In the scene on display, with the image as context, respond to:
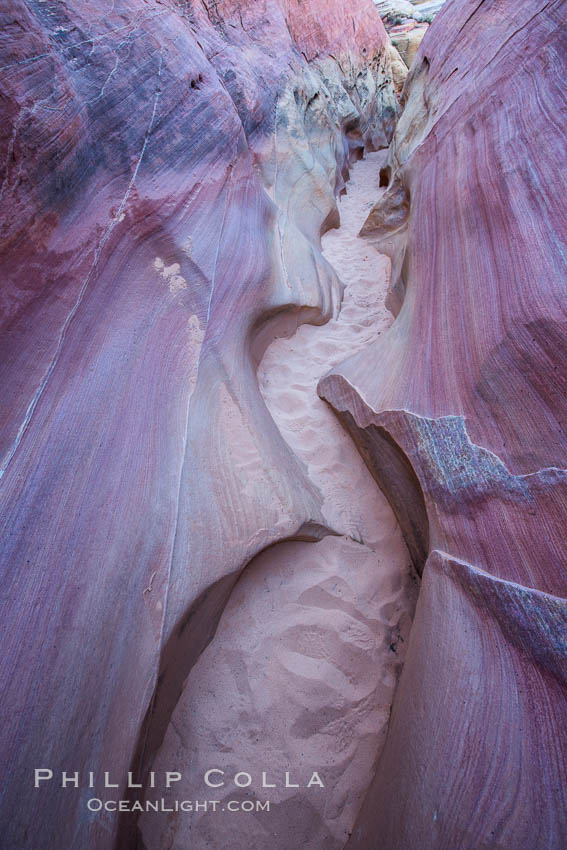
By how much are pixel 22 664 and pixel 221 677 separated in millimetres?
703

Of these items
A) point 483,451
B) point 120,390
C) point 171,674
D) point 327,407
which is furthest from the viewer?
point 327,407

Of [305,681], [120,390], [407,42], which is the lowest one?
[305,681]

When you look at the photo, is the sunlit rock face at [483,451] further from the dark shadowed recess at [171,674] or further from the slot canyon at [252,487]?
the dark shadowed recess at [171,674]

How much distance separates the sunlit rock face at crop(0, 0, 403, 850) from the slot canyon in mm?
10

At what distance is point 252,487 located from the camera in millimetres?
1709

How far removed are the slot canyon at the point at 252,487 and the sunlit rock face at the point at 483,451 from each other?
0.01m

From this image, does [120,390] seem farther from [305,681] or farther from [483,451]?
[483,451]

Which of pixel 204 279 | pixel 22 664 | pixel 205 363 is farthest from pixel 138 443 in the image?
pixel 204 279

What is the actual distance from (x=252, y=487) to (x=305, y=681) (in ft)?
2.53

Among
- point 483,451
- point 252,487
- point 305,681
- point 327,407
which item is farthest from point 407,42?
point 305,681

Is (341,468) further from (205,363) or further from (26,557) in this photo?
(26,557)

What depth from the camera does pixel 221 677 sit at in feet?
4.83

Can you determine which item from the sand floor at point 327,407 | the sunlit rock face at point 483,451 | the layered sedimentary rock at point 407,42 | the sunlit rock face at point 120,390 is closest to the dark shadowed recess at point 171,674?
the sunlit rock face at point 120,390

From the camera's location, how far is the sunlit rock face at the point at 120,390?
3.72ft
